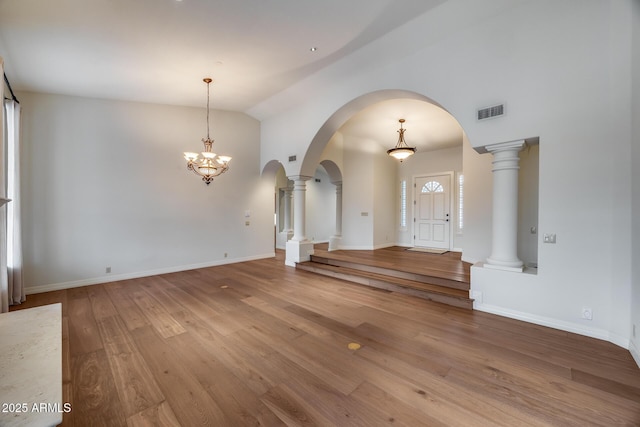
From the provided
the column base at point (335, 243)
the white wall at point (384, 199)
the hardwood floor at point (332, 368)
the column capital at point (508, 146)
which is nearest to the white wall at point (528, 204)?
the column capital at point (508, 146)

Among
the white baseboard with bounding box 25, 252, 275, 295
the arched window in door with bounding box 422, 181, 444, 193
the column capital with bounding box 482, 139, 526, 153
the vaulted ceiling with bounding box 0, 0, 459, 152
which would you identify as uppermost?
the vaulted ceiling with bounding box 0, 0, 459, 152

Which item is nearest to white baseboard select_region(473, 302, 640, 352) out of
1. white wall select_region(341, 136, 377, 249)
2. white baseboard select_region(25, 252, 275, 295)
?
white wall select_region(341, 136, 377, 249)

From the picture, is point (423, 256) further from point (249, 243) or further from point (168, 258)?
point (168, 258)

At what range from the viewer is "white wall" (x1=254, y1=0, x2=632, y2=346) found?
9.31 feet

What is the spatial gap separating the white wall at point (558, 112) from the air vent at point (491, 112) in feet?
0.24

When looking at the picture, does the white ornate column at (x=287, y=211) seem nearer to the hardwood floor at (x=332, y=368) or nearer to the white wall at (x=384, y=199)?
the white wall at (x=384, y=199)

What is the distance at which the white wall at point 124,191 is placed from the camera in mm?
4793

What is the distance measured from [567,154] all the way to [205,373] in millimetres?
4372

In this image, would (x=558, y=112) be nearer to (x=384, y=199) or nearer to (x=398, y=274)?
(x=398, y=274)

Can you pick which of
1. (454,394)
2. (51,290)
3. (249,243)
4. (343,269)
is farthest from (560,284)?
(51,290)

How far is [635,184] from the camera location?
8.64ft

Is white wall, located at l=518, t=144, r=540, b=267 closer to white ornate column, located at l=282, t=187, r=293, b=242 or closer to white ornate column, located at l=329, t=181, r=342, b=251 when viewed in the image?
white ornate column, located at l=329, t=181, r=342, b=251

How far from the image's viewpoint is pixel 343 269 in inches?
225

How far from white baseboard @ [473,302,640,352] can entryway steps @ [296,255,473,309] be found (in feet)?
0.81
